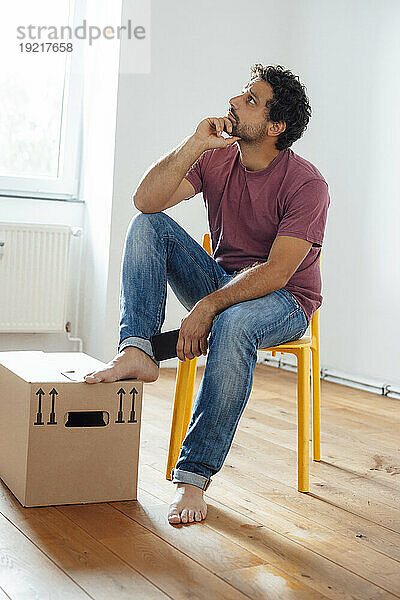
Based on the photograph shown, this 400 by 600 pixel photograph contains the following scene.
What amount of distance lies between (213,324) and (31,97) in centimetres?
248

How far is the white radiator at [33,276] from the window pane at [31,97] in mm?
352

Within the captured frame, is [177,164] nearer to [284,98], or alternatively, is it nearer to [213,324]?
[284,98]

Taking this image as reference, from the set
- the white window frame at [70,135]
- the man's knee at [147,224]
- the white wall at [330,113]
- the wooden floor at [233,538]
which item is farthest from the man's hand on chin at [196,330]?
the white window frame at [70,135]

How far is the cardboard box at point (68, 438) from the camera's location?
5.95 ft

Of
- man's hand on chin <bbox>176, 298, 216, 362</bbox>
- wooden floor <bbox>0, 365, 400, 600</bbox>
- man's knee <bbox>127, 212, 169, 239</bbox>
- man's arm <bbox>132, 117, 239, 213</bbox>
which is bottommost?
wooden floor <bbox>0, 365, 400, 600</bbox>

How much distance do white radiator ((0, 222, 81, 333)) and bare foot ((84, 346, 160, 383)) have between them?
2010mm

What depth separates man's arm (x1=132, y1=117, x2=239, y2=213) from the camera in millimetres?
2064

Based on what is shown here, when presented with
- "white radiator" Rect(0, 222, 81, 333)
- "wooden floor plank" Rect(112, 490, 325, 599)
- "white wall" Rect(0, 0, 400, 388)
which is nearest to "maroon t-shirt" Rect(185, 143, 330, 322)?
"wooden floor plank" Rect(112, 490, 325, 599)

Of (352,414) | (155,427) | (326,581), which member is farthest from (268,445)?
(326,581)

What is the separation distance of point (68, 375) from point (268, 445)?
2.89ft

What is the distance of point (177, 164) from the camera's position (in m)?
2.10

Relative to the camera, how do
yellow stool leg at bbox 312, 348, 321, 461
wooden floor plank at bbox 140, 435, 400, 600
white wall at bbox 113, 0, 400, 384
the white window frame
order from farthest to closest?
1. the white window frame
2. white wall at bbox 113, 0, 400, 384
3. yellow stool leg at bbox 312, 348, 321, 461
4. wooden floor plank at bbox 140, 435, 400, 600

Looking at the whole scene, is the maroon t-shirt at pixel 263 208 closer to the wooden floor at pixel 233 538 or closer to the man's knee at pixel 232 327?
the man's knee at pixel 232 327

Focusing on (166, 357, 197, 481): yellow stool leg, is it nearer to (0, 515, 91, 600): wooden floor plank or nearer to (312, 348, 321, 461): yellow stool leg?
(312, 348, 321, 461): yellow stool leg
